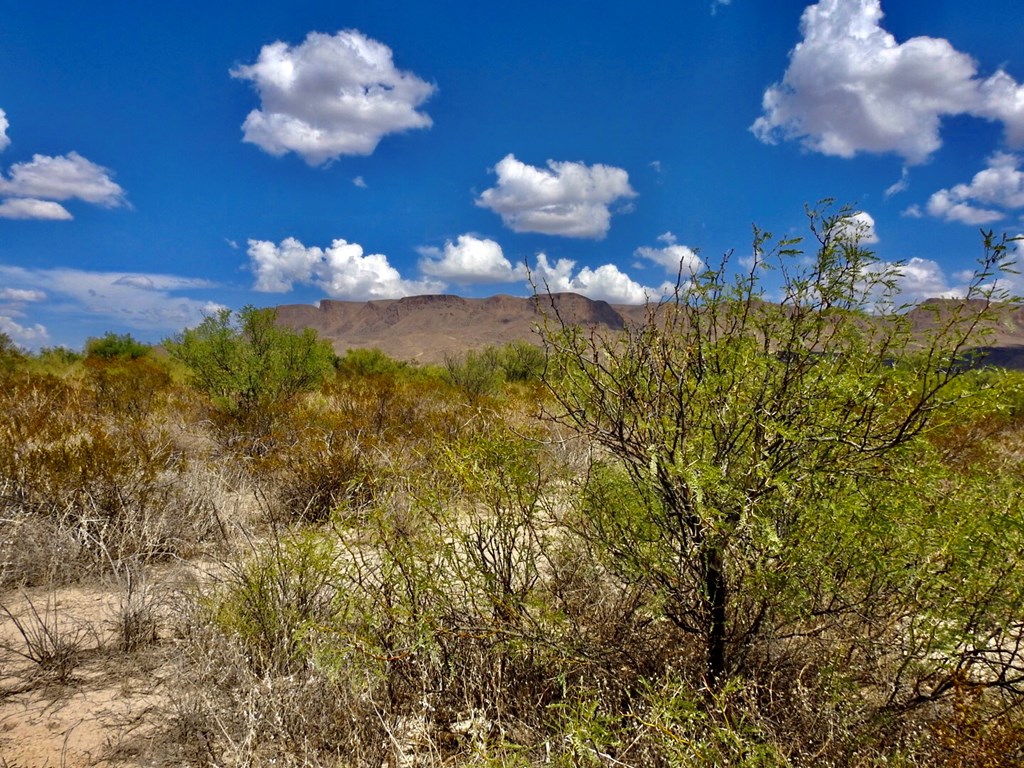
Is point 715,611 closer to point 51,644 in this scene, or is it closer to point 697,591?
point 697,591

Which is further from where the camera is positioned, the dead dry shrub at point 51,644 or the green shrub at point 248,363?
the green shrub at point 248,363

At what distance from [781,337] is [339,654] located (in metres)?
2.63

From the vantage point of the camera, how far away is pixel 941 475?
7.34 ft

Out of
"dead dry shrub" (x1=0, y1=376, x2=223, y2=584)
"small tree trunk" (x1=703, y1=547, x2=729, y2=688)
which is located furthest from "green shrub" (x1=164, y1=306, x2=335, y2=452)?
"small tree trunk" (x1=703, y1=547, x2=729, y2=688)

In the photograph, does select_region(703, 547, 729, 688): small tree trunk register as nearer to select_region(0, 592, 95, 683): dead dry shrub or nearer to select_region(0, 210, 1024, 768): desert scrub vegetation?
select_region(0, 210, 1024, 768): desert scrub vegetation

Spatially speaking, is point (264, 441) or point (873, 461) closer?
point (873, 461)

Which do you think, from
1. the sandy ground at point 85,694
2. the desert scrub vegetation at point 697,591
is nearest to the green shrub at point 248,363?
the sandy ground at point 85,694

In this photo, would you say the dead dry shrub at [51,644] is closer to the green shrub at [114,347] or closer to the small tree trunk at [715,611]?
the small tree trunk at [715,611]

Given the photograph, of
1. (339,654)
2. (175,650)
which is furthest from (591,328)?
(175,650)

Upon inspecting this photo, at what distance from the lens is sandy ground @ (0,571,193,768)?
10.0 ft

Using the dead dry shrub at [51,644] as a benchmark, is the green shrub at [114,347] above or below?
above

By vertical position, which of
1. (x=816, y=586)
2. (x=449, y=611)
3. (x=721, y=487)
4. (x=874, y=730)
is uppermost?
(x=721, y=487)

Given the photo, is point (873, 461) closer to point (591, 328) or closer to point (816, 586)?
point (816, 586)

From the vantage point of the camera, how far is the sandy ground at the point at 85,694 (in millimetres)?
3061
